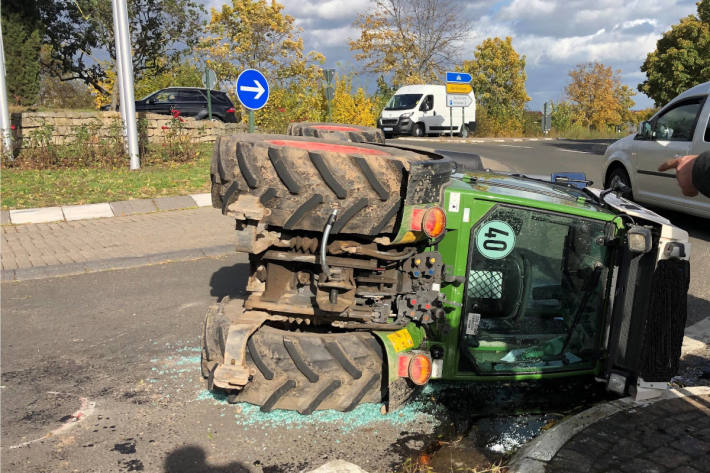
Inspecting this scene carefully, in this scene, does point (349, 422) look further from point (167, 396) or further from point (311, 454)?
point (167, 396)

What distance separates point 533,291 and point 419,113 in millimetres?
26456

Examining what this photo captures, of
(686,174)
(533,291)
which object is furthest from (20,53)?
(686,174)

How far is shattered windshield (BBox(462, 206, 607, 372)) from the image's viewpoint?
3.31 metres

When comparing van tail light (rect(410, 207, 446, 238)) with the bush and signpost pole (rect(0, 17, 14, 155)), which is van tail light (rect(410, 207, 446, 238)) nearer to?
the bush

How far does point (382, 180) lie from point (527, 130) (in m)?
37.3

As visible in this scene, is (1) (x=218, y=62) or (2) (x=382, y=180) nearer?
(2) (x=382, y=180)

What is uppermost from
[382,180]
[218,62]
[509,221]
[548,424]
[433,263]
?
[218,62]

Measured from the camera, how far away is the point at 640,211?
3.49m

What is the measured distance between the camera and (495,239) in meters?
3.29

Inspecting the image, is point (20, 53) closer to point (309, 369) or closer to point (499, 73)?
point (309, 369)

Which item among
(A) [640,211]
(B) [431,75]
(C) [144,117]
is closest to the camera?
(A) [640,211]

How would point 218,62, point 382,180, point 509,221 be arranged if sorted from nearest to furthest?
point 382,180 → point 509,221 → point 218,62

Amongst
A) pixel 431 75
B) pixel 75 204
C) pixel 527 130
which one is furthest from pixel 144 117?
pixel 431 75

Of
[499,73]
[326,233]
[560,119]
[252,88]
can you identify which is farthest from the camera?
[499,73]
